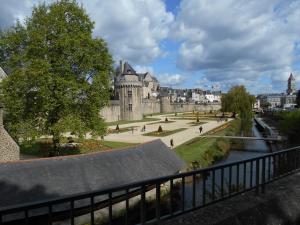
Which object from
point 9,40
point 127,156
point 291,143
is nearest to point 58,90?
point 9,40

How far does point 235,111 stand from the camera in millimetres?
68125

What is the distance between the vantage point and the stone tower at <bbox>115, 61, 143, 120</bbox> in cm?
6962

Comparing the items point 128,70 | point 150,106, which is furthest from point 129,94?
point 150,106

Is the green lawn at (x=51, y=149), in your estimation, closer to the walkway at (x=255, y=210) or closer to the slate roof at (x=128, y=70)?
the walkway at (x=255, y=210)

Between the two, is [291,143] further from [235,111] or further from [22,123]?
[235,111]

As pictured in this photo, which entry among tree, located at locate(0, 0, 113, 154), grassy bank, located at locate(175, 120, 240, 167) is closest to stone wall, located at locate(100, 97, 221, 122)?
grassy bank, located at locate(175, 120, 240, 167)

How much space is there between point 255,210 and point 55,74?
52.3 feet

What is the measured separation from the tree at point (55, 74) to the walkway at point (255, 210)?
1404cm

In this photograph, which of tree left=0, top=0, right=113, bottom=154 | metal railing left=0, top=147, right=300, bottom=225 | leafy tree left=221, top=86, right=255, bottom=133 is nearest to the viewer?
metal railing left=0, top=147, right=300, bottom=225

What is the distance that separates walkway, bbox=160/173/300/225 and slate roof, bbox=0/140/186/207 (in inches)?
274

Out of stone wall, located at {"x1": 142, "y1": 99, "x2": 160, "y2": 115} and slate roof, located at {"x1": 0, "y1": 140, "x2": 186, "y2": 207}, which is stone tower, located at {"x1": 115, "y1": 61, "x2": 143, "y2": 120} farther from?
slate roof, located at {"x1": 0, "y1": 140, "x2": 186, "y2": 207}

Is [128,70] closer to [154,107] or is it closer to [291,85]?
[154,107]

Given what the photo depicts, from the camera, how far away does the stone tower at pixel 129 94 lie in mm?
69625

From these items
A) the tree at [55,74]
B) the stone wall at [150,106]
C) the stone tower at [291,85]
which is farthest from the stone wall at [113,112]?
the stone tower at [291,85]
